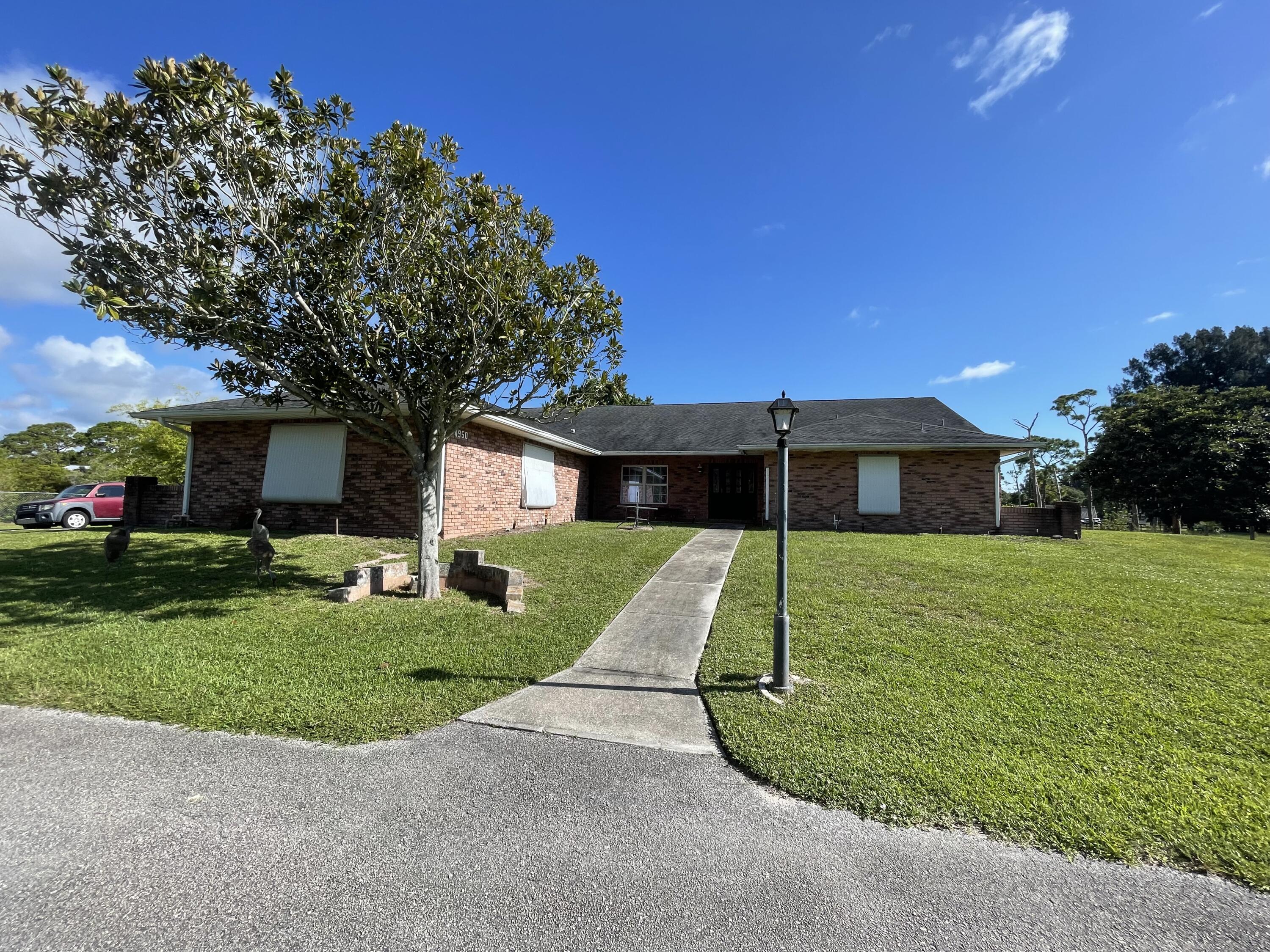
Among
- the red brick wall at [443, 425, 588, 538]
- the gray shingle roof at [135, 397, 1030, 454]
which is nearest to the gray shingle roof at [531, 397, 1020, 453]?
the gray shingle roof at [135, 397, 1030, 454]

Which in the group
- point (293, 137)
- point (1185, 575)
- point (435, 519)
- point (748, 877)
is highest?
point (293, 137)

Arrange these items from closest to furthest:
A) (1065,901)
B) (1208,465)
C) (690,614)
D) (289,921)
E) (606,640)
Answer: (289,921)
(1065,901)
(606,640)
(690,614)
(1208,465)

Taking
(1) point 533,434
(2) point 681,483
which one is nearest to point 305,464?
(1) point 533,434

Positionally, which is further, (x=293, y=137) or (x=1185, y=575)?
(x=1185, y=575)

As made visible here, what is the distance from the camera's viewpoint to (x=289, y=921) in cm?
187

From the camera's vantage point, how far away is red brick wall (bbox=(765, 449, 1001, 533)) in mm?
14375

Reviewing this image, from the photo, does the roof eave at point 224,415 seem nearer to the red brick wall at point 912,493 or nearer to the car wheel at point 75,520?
the car wheel at point 75,520

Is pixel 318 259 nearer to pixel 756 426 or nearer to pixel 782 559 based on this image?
pixel 782 559

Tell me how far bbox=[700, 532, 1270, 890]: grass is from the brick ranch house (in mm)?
6961

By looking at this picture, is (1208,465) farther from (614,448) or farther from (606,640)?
(606,640)

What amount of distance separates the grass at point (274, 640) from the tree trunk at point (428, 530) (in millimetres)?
392

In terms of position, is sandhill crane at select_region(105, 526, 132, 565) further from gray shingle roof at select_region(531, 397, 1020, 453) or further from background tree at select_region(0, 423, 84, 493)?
background tree at select_region(0, 423, 84, 493)

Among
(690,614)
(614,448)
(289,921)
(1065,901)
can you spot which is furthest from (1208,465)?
(289,921)

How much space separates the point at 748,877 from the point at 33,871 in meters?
2.94
